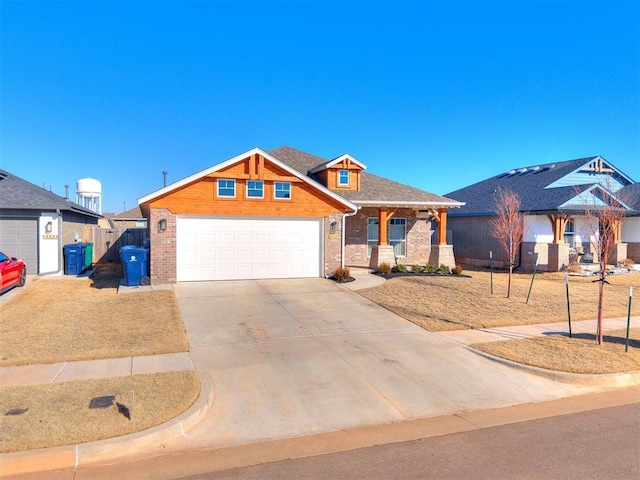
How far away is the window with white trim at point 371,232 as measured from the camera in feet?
71.0

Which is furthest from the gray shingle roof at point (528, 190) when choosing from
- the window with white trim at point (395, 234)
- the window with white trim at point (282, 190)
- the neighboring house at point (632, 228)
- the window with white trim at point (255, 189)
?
the window with white trim at point (255, 189)

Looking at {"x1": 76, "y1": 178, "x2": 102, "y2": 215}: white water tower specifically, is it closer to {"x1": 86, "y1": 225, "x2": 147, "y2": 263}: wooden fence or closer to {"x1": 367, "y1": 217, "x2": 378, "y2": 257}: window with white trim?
{"x1": 86, "y1": 225, "x2": 147, "y2": 263}: wooden fence

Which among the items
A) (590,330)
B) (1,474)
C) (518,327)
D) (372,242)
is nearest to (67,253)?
(372,242)

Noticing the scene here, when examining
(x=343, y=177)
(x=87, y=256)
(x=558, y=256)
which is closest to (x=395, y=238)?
(x=343, y=177)

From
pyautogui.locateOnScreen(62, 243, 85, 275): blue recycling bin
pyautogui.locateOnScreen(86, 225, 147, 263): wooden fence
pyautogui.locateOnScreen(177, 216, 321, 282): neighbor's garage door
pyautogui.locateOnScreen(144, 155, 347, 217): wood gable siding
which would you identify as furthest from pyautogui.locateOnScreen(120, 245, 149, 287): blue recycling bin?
pyautogui.locateOnScreen(86, 225, 147, 263): wooden fence

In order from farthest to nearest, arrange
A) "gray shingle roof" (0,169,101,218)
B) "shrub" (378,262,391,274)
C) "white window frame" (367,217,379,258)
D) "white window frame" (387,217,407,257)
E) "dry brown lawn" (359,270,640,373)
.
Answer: "white window frame" (387,217,407,257) < "white window frame" (367,217,379,258) < "shrub" (378,262,391,274) < "gray shingle roof" (0,169,101,218) < "dry brown lawn" (359,270,640,373)

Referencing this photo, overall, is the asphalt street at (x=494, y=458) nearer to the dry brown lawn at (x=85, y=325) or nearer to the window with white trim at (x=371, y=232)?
the dry brown lawn at (x=85, y=325)

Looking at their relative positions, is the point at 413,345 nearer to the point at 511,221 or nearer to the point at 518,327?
the point at 518,327

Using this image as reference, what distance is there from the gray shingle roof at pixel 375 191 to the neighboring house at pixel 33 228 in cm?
1146

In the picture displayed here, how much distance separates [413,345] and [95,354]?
5998mm

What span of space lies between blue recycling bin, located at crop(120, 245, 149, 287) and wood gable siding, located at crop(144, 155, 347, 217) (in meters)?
1.75

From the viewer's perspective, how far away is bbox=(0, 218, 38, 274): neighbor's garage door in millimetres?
16266

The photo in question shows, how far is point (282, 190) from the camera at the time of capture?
16.7 m

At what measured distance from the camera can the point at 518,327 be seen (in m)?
10.5
